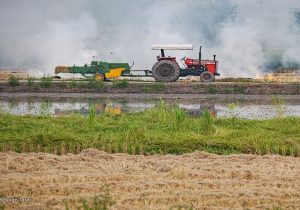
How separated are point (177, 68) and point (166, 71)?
17.4 inches

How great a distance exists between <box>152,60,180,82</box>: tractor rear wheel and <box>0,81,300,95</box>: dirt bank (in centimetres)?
212

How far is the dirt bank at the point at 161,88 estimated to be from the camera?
22078mm

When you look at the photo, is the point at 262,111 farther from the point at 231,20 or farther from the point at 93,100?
the point at 231,20

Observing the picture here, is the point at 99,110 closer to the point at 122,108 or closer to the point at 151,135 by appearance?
the point at 122,108

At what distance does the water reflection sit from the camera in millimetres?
15297

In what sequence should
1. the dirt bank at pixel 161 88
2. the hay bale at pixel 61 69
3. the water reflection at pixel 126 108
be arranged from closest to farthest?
1. the water reflection at pixel 126 108
2. the dirt bank at pixel 161 88
3. the hay bale at pixel 61 69

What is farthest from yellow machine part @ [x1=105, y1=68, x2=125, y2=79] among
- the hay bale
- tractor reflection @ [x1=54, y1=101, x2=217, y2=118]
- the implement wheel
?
tractor reflection @ [x1=54, y1=101, x2=217, y2=118]

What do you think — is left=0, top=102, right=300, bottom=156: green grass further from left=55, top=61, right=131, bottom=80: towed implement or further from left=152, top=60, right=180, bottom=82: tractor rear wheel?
left=55, top=61, right=131, bottom=80: towed implement

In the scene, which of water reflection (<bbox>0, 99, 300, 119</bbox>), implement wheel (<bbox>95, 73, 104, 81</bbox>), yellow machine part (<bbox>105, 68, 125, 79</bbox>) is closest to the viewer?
water reflection (<bbox>0, 99, 300, 119</bbox>)

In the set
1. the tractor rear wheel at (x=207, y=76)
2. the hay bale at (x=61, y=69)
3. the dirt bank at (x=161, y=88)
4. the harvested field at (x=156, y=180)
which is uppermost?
the hay bale at (x=61, y=69)

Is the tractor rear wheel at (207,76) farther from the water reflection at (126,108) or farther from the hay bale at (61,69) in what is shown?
the water reflection at (126,108)

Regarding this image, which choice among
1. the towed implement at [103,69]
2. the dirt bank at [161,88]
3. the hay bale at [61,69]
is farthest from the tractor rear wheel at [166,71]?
the hay bale at [61,69]

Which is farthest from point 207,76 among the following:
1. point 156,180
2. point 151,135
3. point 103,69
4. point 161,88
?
point 156,180

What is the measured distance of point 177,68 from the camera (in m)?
24.8
